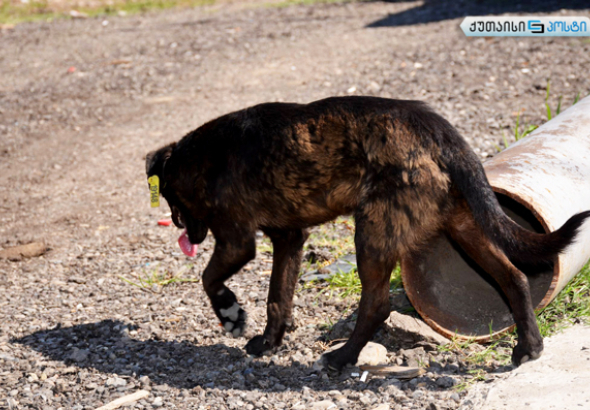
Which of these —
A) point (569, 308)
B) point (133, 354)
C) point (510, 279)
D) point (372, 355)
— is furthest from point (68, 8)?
point (510, 279)

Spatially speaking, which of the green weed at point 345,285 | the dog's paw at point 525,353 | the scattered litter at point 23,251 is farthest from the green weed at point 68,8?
the dog's paw at point 525,353

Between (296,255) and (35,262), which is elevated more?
(296,255)

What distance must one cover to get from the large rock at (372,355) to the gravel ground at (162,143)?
11 cm

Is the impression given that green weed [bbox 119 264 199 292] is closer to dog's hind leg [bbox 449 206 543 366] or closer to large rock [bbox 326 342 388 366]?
large rock [bbox 326 342 388 366]

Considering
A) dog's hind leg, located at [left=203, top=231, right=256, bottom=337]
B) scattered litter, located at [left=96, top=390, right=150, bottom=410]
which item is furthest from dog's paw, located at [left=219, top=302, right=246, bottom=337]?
scattered litter, located at [left=96, top=390, right=150, bottom=410]

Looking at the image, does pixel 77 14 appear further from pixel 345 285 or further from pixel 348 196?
pixel 348 196

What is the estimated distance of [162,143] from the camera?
8.66 m

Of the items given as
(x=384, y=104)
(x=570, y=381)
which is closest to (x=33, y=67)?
(x=384, y=104)

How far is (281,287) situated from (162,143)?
4560 mm

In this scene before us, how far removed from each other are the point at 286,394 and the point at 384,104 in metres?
1.78

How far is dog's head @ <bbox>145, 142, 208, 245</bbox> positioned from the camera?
15.1 feet

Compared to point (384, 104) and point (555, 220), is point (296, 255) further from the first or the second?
point (555, 220)

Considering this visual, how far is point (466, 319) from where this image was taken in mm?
4582

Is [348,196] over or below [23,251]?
over
